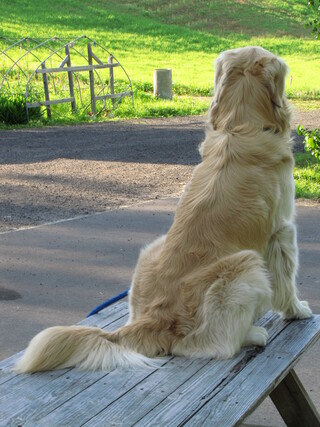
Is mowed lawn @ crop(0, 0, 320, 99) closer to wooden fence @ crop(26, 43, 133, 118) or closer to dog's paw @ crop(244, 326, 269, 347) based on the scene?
wooden fence @ crop(26, 43, 133, 118)

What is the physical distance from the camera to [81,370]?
3.18 meters

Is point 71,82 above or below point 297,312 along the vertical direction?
above

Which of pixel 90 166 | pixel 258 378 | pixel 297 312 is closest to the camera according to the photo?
pixel 258 378

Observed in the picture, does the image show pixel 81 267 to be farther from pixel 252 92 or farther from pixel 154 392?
pixel 154 392

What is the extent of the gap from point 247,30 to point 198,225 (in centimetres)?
4731

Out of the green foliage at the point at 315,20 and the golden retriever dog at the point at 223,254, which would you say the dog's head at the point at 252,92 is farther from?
the green foliage at the point at 315,20

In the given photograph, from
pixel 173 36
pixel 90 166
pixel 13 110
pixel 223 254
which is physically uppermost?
pixel 173 36

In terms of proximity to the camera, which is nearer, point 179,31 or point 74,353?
point 74,353

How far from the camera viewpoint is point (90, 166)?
42.0 feet

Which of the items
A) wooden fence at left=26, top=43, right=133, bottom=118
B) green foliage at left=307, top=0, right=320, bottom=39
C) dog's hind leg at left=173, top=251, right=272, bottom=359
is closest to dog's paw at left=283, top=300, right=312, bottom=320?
dog's hind leg at left=173, top=251, right=272, bottom=359

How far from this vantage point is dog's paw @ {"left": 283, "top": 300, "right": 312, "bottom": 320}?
3994 millimetres

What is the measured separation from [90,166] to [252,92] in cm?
908

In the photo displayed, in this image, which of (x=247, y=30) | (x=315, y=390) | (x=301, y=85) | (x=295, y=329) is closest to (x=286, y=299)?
(x=295, y=329)

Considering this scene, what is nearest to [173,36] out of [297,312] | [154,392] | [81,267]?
[81,267]
